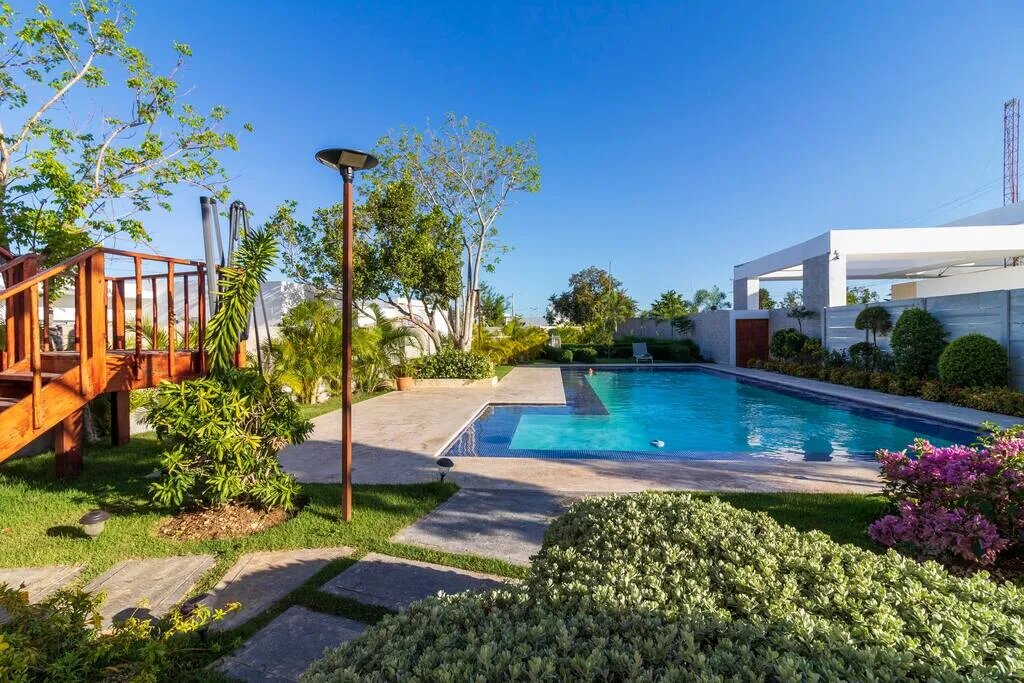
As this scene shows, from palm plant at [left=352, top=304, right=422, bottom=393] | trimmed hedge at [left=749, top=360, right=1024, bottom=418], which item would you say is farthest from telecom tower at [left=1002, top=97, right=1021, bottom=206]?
palm plant at [left=352, top=304, right=422, bottom=393]

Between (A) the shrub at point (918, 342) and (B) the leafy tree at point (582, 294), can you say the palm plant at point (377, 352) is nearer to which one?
(A) the shrub at point (918, 342)

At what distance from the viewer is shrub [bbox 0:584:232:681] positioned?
171cm

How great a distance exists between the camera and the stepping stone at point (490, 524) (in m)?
3.82

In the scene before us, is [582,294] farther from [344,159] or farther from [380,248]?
[344,159]

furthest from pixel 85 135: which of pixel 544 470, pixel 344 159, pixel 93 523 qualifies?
pixel 544 470

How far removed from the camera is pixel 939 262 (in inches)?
750

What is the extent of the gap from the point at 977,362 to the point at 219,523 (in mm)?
13841

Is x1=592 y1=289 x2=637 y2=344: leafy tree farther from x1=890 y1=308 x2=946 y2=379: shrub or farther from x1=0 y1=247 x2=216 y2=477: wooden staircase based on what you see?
x1=0 y1=247 x2=216 y2=477: wooden staircase

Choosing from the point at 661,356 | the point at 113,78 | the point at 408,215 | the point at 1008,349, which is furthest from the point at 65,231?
the point at 661,356

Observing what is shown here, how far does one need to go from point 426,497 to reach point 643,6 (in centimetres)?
1312

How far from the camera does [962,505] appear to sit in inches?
131

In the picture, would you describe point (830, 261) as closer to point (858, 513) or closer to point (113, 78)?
point (858, 513)

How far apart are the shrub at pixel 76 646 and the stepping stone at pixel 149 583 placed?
679 millimetres

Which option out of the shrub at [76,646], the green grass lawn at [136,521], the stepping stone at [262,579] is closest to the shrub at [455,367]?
the green grass lawn at [136,521]
